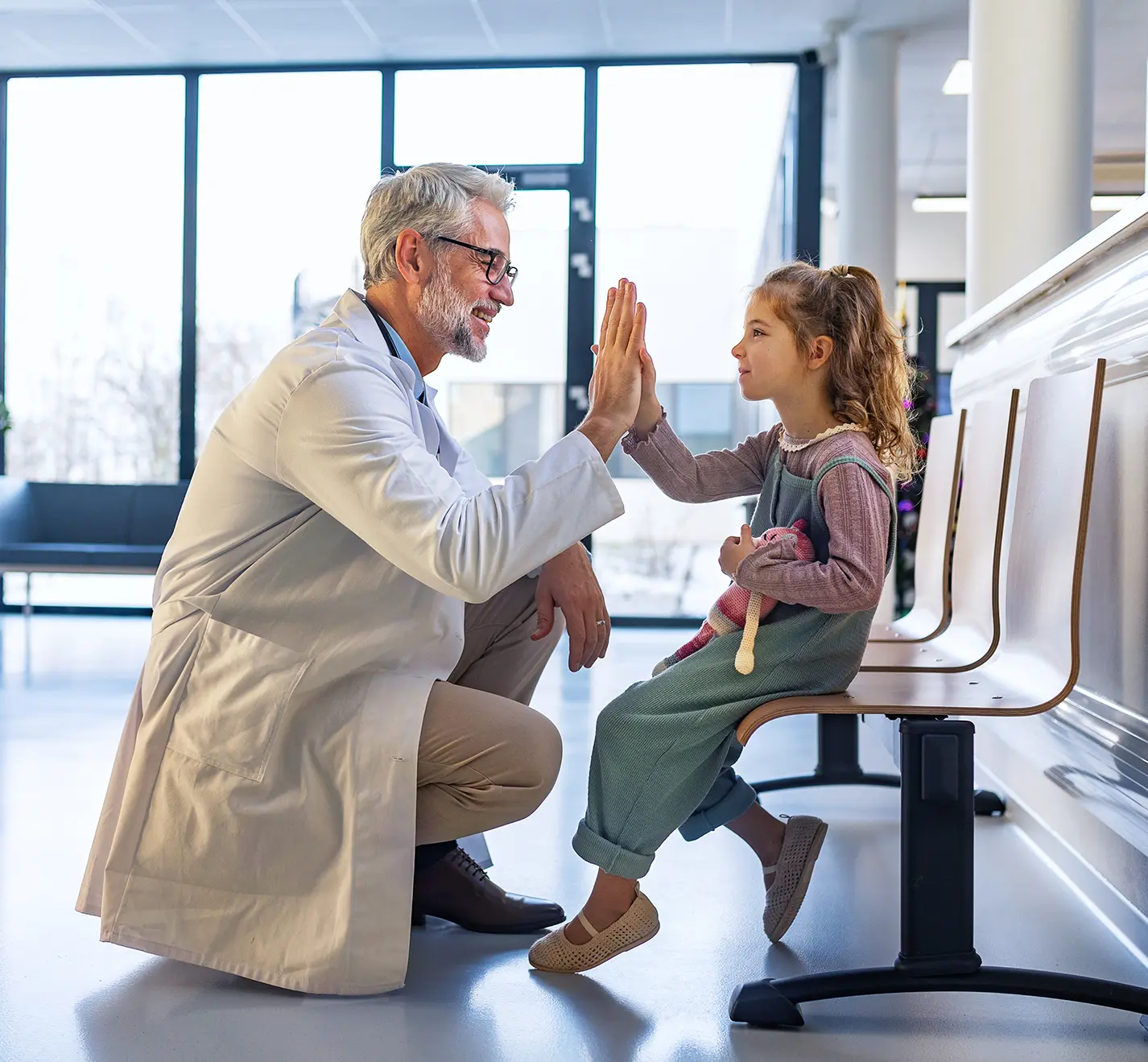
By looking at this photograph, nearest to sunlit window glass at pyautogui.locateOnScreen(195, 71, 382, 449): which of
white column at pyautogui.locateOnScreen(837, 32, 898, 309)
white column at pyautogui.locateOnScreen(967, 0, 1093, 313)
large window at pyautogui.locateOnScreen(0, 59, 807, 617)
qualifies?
large window at pyautogui.locateOnScreen(0, 59, 807, 617)

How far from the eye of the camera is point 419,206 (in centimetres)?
184

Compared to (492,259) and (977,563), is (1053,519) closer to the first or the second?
(977,563)

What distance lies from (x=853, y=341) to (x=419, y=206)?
686 mm

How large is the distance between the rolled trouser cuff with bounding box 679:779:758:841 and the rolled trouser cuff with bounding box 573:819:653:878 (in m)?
0.23

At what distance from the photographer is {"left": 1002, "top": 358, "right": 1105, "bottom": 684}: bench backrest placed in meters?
1.60

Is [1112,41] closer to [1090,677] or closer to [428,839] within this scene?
[1090,677]

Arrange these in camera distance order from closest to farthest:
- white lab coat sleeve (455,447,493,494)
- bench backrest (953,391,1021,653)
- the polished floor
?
the polished floor
bench backrest (953,391,1021,653)
white lab coat sleeve (455,447,493,494)

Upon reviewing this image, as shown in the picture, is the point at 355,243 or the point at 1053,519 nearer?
the point at 1053,519

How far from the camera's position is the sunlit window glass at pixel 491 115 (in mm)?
6461

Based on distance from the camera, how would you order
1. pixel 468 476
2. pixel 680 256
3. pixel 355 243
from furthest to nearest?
pixel 355 243
pixel 680 256
pixel 468 476

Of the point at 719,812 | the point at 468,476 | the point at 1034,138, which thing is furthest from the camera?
the point at 1034,138

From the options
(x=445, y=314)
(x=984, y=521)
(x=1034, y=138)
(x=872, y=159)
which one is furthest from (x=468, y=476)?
(x=872, y=159)

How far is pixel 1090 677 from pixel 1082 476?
0.57 meters

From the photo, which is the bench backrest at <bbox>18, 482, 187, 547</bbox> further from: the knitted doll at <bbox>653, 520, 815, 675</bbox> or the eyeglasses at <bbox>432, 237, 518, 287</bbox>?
the knitted doll at <bbox>653, 520, 815, 675</bbox>
